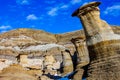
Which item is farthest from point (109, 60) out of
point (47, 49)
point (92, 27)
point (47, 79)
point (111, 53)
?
point (47, 49)

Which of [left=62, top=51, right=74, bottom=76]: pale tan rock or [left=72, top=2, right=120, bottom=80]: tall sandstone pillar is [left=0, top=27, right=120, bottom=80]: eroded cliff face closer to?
[left=62, top=51, right=74, bottom=76]: pale tan rock

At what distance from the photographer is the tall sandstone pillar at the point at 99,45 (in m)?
13.4

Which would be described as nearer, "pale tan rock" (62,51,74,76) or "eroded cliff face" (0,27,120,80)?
"eroded cliff face" (0,27,120,80)

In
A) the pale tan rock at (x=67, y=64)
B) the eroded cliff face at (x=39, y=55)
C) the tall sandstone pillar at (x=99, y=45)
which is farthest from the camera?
the pale tan rock at (x=67, y=64)

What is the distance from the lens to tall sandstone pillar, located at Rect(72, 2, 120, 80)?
13428 millimetres

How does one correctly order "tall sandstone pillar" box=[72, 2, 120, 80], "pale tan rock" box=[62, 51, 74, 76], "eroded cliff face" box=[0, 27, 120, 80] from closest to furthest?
"tall sandstone pillar" box=[72, 2, 120, 80] < "eroded cliff face" box=[0, 27, 120, 80] < "pale tan rock" box=[62, 51, 74, 76]

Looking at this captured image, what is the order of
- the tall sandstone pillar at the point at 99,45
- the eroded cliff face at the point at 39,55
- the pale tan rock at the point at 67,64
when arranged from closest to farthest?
the tall sandstone pillar at the point at 99,45 < the eroded cliff face at the point at 39,55 < the pale tan rock at the point at 67,64

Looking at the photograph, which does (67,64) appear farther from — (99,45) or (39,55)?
(39,55)

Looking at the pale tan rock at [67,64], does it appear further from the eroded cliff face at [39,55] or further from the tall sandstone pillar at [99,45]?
the tall sandstone pillar at [99,45]

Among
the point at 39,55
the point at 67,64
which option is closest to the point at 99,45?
the point at 67,64

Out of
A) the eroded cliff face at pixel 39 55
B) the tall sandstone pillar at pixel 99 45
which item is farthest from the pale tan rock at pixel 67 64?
the tall sandstone pillar at pixel 99 45

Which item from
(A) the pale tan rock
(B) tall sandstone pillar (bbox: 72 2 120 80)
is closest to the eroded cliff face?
(A) the pale tan rock

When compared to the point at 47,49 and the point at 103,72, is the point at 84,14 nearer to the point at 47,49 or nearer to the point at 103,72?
the point at 103,72

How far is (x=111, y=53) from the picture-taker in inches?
547
